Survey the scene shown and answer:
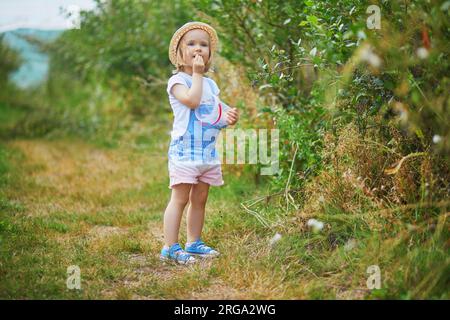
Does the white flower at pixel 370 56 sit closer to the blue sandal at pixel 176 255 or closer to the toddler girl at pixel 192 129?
the toddler girl at pixel 192 129

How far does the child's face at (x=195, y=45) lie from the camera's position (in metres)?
3.43

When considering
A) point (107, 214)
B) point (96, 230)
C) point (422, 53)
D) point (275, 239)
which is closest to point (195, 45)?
point (275, 239)

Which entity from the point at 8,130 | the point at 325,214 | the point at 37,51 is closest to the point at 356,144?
the point at 325,214

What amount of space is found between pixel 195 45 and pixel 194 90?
304 millimetres

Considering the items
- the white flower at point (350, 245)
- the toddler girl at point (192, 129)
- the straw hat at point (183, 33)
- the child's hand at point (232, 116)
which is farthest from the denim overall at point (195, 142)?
the white flower at point (350, 245)

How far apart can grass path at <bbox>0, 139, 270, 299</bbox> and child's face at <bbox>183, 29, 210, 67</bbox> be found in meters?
1.12

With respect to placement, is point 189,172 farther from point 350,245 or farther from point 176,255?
point 350,245

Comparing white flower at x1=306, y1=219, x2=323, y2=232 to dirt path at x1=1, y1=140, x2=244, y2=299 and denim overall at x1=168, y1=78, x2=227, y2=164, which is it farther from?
A: denim overall at x1=168, y1=78, x2=227, y2=164

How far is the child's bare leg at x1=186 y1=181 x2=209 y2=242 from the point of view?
11.6ft

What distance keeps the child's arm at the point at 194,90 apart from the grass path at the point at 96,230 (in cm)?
88

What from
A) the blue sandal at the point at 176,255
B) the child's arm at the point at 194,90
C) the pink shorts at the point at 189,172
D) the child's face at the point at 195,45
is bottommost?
the blue sandal at the point at 176,255
